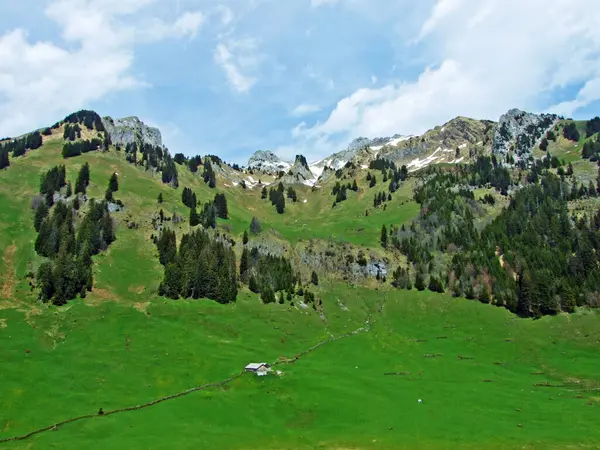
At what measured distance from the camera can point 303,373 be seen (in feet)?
303

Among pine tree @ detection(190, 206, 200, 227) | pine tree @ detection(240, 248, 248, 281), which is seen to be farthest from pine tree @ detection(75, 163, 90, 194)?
pine tree @ detection(240, 248, 248, 281)

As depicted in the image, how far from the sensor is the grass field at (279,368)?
62.6 metres

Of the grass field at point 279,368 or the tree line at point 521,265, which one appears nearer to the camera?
the grass field at point 279,368

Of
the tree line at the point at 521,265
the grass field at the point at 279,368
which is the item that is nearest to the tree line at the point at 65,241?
the grass field at the point at 279,368

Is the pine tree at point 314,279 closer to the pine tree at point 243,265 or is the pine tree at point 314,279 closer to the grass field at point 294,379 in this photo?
the grass field at point 294,379

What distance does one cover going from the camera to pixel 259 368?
89438mm

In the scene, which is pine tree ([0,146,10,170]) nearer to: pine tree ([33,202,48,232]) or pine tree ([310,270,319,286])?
pine tree ([33,202,48,232])

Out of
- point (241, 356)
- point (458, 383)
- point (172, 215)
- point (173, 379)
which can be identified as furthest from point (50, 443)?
point (172, 215)

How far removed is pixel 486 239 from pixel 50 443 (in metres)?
182

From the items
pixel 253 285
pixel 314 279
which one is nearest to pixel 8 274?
pixel 253 285

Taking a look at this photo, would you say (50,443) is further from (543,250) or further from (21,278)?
(543,250)

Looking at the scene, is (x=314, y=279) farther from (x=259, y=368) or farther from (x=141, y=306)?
(x=259, y=368)

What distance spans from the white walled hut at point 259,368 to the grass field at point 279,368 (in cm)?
212

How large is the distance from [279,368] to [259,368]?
6.75 meters
